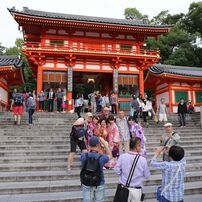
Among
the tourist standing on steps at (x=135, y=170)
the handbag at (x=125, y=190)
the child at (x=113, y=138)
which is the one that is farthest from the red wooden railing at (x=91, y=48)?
the handbag at (x=125, y=190)

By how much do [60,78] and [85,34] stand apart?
4.50 m

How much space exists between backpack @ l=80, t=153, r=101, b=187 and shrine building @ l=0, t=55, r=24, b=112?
639 inches

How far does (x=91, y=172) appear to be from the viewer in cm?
431

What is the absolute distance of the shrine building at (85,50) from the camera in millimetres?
Answer: 20594

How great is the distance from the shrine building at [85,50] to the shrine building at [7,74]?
1.35m

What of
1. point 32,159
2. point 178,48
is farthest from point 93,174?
point 178,48

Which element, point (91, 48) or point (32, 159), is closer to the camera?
point (32, 159)

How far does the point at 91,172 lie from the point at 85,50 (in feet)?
57.2

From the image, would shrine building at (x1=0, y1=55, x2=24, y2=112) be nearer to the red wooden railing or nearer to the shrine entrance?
the red wooden railing

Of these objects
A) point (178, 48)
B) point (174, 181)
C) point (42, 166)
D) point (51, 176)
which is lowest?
point (51, 176)

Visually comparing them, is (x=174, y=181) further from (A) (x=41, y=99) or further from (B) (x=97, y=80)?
(B) (x=97, y=80)

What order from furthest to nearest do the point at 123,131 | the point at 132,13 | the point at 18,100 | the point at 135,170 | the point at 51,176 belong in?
the point at 132,13 < the point at 18,100 < the point at 123,131 < the point at 51,176 < the point at 135,170

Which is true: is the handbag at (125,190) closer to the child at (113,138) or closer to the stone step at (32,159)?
the child at (113,138)

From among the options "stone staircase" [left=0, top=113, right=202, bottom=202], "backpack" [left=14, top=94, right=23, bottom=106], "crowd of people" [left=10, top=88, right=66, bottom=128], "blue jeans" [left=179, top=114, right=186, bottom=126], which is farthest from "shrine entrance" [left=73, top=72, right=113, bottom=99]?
"backpack" [left=14, top=94, right=23, bottom=106]
